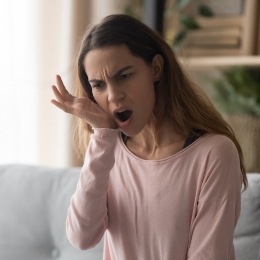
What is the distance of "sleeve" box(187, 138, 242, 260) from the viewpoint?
104cm

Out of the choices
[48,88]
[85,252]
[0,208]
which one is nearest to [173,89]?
[85,252]

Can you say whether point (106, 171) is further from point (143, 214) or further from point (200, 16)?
point (200, 16)

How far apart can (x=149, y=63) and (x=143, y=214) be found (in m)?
0.32

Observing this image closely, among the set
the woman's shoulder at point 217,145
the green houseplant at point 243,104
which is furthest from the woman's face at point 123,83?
the green houseplant at point 243,104

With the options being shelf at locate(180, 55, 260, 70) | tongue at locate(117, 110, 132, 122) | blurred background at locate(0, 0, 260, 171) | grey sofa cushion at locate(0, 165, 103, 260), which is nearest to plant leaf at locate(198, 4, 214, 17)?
blurred background at locate(0, 0, 260, 171)

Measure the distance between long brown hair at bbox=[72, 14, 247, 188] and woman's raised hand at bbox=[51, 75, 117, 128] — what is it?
51 mm

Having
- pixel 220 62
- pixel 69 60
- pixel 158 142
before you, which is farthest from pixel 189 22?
pixel 158 142

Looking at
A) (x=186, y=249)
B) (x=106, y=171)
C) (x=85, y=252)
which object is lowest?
(x=85, y=252)

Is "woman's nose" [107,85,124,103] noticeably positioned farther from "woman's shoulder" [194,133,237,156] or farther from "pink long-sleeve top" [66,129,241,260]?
"woman's shoulder" [194,133,237,156]

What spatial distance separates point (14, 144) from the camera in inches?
83.4

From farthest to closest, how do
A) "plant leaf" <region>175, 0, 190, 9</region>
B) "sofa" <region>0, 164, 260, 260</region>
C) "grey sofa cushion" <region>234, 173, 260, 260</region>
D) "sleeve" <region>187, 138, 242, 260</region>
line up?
"plant leaf" <region>175, 0, 190, 9</region> → "sofa" <region>0, 164, 260, 260</region> → "grey sofa cushion" <region>234, 173, 260, 260</region> → "sleeve" <region>187, 138, 242, 260</region>

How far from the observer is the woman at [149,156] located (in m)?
1.05

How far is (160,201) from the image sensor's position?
1110mm

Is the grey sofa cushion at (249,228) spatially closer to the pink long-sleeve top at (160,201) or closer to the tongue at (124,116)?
the pink long-sleeve top at (160,201)
